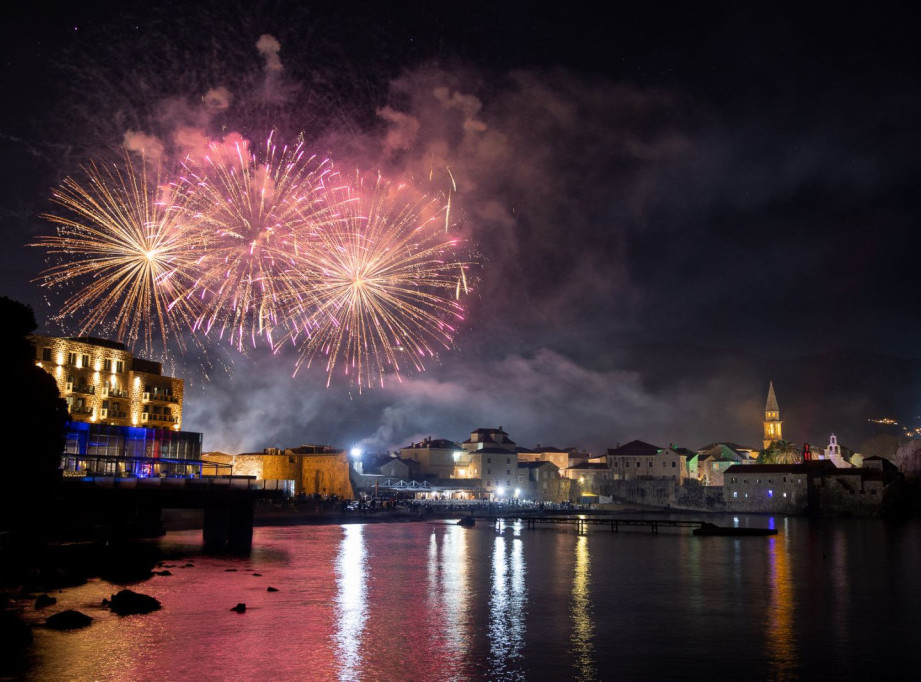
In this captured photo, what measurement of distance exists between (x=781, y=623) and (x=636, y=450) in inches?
4738

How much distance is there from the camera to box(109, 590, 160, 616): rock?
3178 centimetres

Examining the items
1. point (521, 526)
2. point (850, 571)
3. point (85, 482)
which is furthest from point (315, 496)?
point (850, 571)

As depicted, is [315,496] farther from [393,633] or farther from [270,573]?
[393,633]

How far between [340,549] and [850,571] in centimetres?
3562

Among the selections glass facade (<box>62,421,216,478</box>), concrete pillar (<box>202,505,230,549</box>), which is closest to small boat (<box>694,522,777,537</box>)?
concrete pillar (<box>202,505,230,549</box>)

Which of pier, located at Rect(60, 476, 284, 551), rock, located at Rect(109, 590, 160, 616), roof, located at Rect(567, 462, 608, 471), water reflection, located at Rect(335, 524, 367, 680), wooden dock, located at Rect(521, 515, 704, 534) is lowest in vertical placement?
wooden dock, located at Rect(521, 515, 704, 534)

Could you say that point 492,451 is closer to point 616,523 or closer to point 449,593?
point 616,523

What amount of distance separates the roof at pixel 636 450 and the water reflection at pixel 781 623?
306 ft

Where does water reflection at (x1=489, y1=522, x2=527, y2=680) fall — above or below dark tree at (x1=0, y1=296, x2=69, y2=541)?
below

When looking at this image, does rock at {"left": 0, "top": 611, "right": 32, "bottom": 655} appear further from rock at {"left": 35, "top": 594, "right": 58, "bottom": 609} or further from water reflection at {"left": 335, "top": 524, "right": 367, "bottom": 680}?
water reflection at {"left": 335, "top": 524, "right": 367, "bottom": 680}

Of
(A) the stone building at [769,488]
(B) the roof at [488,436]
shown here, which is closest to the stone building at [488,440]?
(B) the roof at [488,436]

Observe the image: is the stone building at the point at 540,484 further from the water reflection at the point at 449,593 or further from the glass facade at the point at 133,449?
the water reflection at the point at 449,593

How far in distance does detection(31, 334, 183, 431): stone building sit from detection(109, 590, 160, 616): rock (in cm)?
4711

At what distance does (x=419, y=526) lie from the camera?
3612 inches
